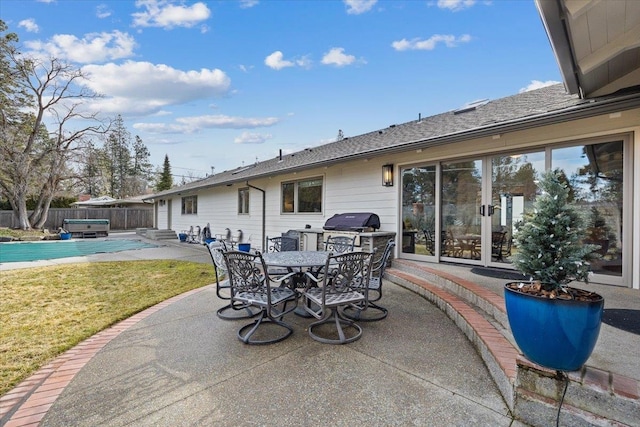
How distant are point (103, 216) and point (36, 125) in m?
9.24

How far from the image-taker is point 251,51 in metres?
11.0

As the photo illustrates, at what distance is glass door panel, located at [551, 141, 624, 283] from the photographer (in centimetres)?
406

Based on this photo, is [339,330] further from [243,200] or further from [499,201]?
[243,200]

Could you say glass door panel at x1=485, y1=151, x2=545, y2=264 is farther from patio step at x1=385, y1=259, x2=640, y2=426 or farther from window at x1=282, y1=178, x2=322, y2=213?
window at x1=282, y1=178, x2=322, y2=213

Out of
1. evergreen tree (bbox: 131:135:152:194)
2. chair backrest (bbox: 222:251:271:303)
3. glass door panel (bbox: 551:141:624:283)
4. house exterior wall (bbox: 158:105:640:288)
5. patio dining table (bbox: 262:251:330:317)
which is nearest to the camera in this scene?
chair backrest (bbox: 222:251:271:303)

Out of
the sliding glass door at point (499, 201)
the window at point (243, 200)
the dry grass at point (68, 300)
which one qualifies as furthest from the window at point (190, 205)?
the sliding glass door at point (499, 201)

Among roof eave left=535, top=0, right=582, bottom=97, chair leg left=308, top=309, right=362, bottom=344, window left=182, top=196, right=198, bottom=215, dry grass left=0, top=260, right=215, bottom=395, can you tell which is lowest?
dry grass left=0, top=260, right=215, bottom=395

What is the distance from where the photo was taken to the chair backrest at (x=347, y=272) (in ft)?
10.5

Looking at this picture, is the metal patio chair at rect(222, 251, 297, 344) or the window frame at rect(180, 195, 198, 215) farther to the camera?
the window frame at rect(180, 195, 198, 215)

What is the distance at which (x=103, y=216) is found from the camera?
25734mm

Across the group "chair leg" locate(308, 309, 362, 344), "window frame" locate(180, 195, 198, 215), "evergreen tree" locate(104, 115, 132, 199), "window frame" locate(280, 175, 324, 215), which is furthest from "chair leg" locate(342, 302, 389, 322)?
"evergreen tree" locate(104, 115, 132, 199)

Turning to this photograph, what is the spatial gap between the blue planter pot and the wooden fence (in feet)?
96.2

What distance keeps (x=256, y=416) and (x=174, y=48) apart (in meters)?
12.8

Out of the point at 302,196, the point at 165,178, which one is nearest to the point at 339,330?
the point at 302,196
